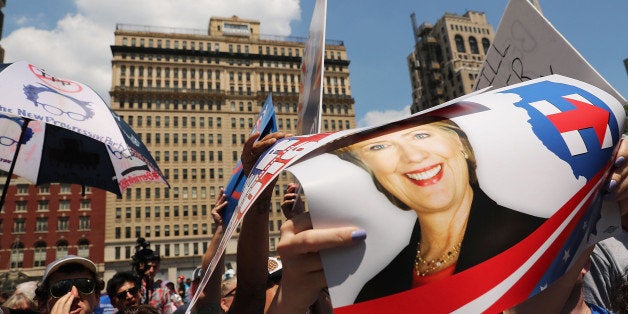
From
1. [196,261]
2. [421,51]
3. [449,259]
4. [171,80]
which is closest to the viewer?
[449,259]

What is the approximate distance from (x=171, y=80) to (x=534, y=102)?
245 feet

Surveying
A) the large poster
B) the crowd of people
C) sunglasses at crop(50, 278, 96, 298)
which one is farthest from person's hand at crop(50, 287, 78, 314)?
the large poster

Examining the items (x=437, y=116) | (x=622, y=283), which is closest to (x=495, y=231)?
(x=437, y=116)

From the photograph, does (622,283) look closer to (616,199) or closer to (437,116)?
(616,199)

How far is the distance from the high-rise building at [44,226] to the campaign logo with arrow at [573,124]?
184 ft

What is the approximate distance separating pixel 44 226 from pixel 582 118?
6424 centimetres

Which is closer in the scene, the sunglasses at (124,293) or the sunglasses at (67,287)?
the sunglasses at (67,287)

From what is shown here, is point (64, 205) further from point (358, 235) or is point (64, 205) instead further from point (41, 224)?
point (358, 235)

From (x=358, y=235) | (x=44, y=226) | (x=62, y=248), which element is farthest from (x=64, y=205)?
(x=358, y=235)

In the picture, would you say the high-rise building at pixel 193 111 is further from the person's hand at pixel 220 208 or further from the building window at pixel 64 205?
the person's hand at pixel 220 208

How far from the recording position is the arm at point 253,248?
1.70m

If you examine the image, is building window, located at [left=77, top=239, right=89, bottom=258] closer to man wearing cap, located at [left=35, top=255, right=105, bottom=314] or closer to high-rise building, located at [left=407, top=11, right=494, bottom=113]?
high-rise building, located at [left=407, top=11, right=494, bottom=113]

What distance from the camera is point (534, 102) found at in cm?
116

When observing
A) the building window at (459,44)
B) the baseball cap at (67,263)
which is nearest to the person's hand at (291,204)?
the baseball cap at (67,263)
